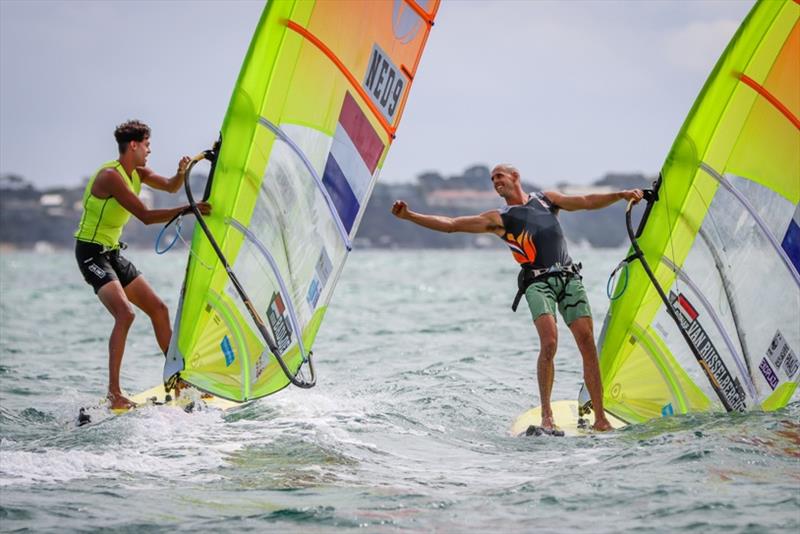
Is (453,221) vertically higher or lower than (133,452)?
higher

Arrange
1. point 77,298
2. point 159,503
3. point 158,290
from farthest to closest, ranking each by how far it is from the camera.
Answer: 1. point 158,290
2. point 77,298
3. point 159,503

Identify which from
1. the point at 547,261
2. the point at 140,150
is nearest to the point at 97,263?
the point at 140,150

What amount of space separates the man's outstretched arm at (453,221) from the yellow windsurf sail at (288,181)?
67 cm

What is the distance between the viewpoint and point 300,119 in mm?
7117

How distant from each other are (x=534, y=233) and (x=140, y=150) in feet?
7.88

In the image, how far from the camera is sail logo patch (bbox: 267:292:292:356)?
24.2 feet

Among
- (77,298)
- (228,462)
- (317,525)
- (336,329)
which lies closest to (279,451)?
(228,462)

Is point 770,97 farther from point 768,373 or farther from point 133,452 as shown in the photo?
point 133,452

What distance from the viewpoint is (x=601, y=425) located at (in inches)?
282

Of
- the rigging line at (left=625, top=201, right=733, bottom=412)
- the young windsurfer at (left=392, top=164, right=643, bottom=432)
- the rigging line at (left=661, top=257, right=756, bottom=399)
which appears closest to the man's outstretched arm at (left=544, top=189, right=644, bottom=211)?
the young windsurfer at (left=392, top=164, right=643, bottom=432)

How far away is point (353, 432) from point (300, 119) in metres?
1.87

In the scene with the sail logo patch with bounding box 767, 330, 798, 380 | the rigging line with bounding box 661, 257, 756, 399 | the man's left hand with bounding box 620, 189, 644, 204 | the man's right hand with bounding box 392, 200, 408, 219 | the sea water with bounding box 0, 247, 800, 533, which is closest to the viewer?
the sea water with bounding box 0, 247, 800, 533

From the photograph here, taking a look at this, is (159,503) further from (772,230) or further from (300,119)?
(772,230)

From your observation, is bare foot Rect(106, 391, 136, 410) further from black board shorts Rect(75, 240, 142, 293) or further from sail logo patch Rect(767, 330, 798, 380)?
sail logo patch Rect(767, 330, 798, 380)
